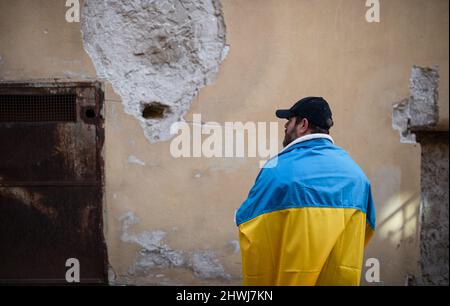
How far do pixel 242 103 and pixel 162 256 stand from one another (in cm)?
150

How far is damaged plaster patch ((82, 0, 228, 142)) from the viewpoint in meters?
3.54

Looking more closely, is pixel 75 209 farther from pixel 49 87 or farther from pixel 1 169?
pixel 49 87

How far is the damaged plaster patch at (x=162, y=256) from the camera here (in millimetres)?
3578

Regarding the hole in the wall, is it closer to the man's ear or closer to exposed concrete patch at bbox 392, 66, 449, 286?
the man's ear

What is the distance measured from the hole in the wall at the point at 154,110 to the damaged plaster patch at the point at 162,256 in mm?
869

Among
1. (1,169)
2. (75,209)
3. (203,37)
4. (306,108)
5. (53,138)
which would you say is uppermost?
(203,37)

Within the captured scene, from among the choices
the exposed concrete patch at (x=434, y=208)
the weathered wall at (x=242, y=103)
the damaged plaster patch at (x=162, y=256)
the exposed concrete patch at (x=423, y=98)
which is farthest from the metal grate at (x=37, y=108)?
the exposed concrete patch at (x=434, y=208)

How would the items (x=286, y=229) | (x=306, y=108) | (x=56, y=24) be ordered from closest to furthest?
(x=286, y=229) → (x=306, y=108) → (x=56, y=24)

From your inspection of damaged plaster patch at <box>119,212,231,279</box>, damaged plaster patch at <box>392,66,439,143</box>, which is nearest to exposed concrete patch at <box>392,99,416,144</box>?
damaged plaster patch at <box>392,66,439,143</box>

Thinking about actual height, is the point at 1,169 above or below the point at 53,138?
below

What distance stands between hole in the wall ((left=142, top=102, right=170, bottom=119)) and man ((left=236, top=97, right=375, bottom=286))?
6.05 feet

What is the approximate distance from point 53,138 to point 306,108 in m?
2.36

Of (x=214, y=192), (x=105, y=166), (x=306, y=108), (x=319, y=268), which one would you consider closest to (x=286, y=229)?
(x=319, y=268)

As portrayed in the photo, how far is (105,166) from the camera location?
357cm
